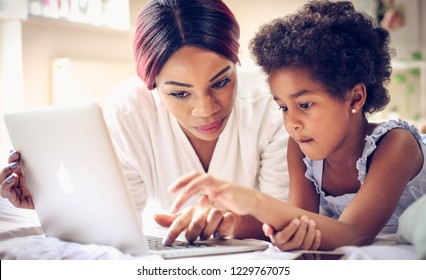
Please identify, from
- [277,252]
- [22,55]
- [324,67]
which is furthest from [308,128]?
[22,55]

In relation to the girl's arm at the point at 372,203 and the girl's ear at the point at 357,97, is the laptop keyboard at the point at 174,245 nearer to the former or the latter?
the girl's arm at the point at 372,203

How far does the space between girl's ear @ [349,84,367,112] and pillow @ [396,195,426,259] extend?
22 cm

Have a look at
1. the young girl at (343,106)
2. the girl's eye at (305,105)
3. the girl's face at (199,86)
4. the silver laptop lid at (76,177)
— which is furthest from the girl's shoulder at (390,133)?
the silver laptop lid at (76,177)

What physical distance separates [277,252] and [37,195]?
0.38 meters

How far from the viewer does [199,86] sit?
0.94m

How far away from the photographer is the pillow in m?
0.71

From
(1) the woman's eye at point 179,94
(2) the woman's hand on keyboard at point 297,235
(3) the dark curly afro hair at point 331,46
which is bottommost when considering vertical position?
(2) the woman's hand on keyboard at point 297,235

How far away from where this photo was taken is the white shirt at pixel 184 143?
110 centimetres

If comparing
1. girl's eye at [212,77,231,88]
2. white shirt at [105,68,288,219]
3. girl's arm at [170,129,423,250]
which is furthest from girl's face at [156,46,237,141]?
girl's arm at [170,129,423,250]

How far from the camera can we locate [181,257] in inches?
29.6

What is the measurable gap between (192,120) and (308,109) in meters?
0.22

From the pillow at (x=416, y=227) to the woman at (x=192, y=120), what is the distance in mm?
122

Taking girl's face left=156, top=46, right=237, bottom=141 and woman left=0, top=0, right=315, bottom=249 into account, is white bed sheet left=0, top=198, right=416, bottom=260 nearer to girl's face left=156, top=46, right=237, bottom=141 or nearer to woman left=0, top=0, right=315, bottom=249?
woman left=0, top=0, right=315, bottom=249

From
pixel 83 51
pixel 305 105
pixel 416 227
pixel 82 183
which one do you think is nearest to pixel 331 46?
pixel 305 105
